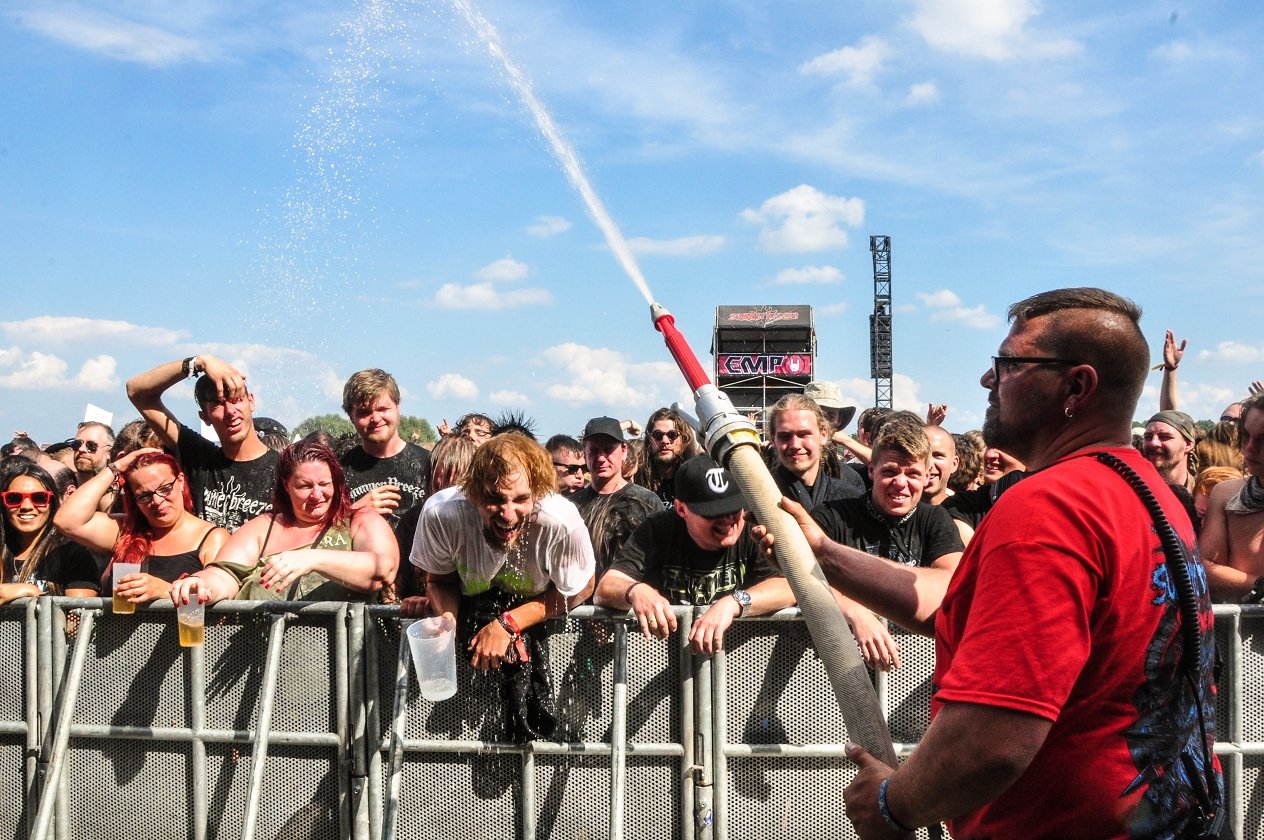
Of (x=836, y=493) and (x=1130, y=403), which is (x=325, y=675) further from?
(x=1130, y=403)

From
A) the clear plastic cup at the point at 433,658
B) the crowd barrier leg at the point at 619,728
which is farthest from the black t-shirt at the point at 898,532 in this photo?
the clear plastic cup at the point at 433,658

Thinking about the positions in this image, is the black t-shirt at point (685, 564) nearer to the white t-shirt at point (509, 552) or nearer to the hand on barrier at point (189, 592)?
the white t-shirt at point (509, 552)

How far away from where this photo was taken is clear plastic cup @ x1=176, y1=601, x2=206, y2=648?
4.62m

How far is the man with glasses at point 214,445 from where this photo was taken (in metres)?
5.89

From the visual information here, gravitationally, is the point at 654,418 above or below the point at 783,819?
above

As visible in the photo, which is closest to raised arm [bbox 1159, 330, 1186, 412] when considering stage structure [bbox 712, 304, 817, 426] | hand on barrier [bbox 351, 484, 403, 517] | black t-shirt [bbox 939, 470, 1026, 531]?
black t-shirt [bbox 939, 470, 1026, 531]

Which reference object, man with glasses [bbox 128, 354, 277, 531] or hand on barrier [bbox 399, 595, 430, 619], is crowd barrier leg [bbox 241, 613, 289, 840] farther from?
man with glasses [bbox 128, 354, 277, 531]

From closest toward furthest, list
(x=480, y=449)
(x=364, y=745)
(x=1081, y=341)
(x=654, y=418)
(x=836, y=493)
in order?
(x=1081, y=341)
(x=480, y=449)
(x=364, y=745)
(x=836, y=493)
(x=654, y=418)

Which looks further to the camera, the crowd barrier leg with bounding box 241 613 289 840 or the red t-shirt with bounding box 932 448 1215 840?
the crowd barrier leg with bounding box 241 613 289 840

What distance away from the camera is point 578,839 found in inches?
181

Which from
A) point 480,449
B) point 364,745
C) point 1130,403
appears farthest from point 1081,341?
point 364,745

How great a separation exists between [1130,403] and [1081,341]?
0.17 meters

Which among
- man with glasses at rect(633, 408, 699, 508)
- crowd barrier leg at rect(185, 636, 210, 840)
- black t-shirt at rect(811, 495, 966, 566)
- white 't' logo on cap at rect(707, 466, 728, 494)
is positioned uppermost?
man with glasses at rect(633, 408, 699, 508)

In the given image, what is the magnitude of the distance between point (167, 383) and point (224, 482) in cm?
61
